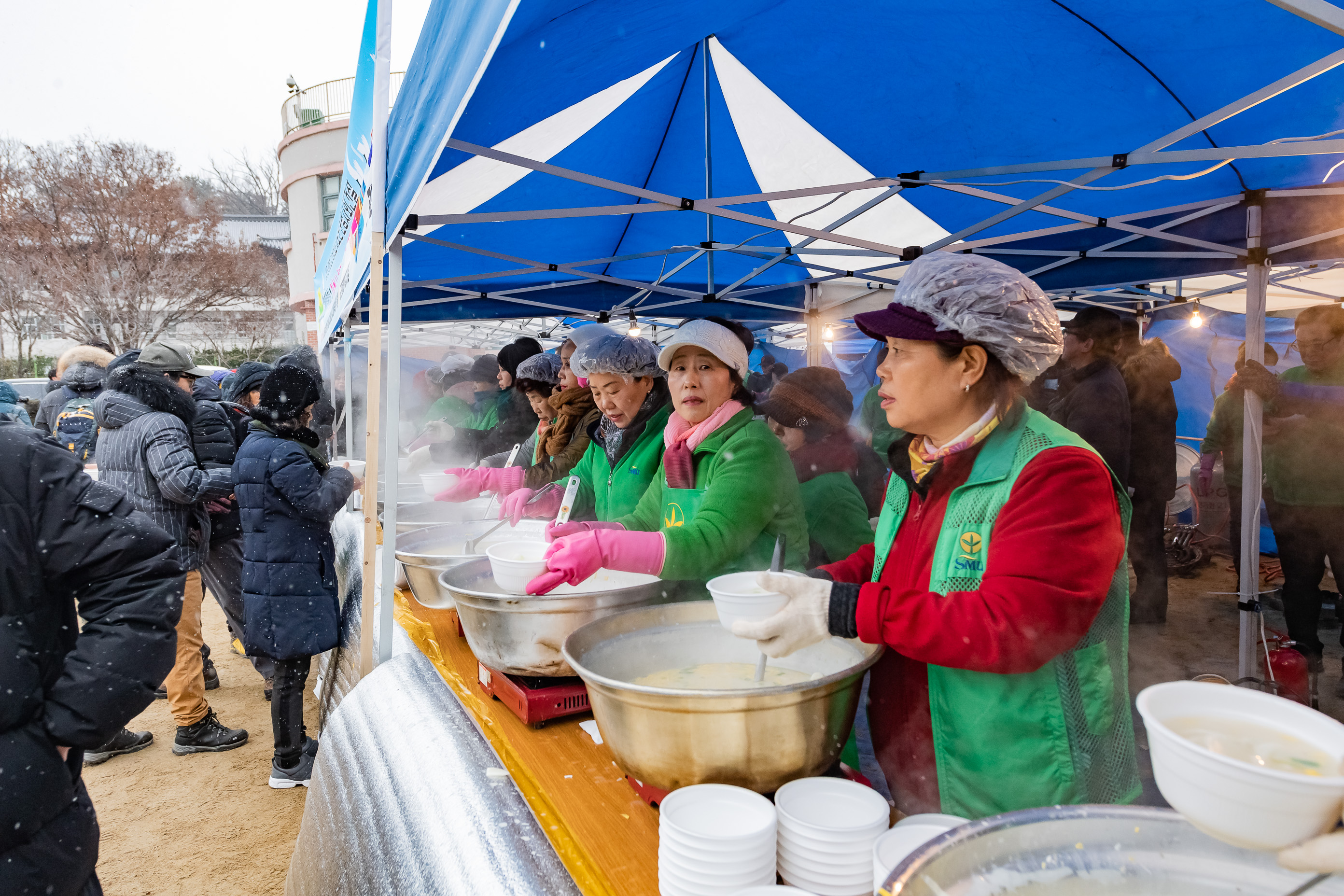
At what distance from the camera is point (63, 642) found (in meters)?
1.49

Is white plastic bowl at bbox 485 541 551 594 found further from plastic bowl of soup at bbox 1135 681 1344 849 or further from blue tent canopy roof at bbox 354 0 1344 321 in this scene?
plastic bowl of soup at bbox 1135 681 1344 849

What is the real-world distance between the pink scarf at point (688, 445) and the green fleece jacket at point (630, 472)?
135mm

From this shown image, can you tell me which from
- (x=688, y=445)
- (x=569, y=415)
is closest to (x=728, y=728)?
(x=688, y=445)

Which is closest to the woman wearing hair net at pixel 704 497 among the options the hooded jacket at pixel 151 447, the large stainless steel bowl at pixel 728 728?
the large stainless steel bowl at pixel 728 728

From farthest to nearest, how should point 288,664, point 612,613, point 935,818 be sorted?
point 288,664 < point 612,613 < point 935,818

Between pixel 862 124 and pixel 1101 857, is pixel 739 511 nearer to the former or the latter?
pixel 1101 857

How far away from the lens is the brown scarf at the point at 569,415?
3.24m

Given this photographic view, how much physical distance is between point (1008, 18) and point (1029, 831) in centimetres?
224

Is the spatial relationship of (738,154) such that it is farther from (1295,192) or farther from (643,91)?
(1295,192)

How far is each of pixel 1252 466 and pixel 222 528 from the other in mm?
5380

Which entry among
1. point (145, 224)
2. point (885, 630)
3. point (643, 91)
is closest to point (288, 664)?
point (643, 91)

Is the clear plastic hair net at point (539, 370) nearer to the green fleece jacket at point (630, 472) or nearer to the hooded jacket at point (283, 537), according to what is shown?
the hooded jacket at point (283, 537)

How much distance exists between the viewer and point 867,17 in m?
2.18

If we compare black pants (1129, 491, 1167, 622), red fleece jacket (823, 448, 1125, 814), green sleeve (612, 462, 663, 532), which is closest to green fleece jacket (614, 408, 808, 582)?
green sleeve (612, 462, 663, 532)
